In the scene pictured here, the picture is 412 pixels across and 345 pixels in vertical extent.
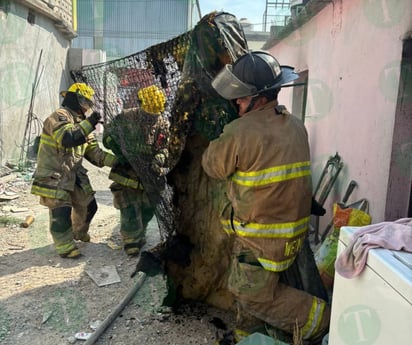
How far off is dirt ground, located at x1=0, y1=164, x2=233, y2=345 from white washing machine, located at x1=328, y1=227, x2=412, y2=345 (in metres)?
1.62

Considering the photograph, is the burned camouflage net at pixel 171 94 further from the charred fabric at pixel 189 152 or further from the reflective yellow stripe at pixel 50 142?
the reflective yellow stripe at pixel 50 142

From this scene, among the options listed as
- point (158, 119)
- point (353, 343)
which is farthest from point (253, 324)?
point (158, 119)

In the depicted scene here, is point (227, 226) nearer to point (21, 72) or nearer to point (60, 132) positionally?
point (60, 132)

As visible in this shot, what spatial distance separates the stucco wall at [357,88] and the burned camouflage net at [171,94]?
132 centimetres

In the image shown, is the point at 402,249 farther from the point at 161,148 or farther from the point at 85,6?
the point at 85,6

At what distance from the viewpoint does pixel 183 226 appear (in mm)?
3119

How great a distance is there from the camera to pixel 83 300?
139 inches

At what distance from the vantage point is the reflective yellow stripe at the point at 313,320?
247 cm

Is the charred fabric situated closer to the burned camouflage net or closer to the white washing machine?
the burned camouflage net

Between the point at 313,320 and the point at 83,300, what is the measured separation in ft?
6.77

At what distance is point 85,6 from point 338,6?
2442 cm

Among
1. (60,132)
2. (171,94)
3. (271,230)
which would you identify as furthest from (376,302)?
(60,132)

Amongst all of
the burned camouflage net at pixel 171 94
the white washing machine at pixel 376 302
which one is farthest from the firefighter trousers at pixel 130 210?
the white washing machine at pixel 376 302

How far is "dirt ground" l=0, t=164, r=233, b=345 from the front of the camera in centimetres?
301
